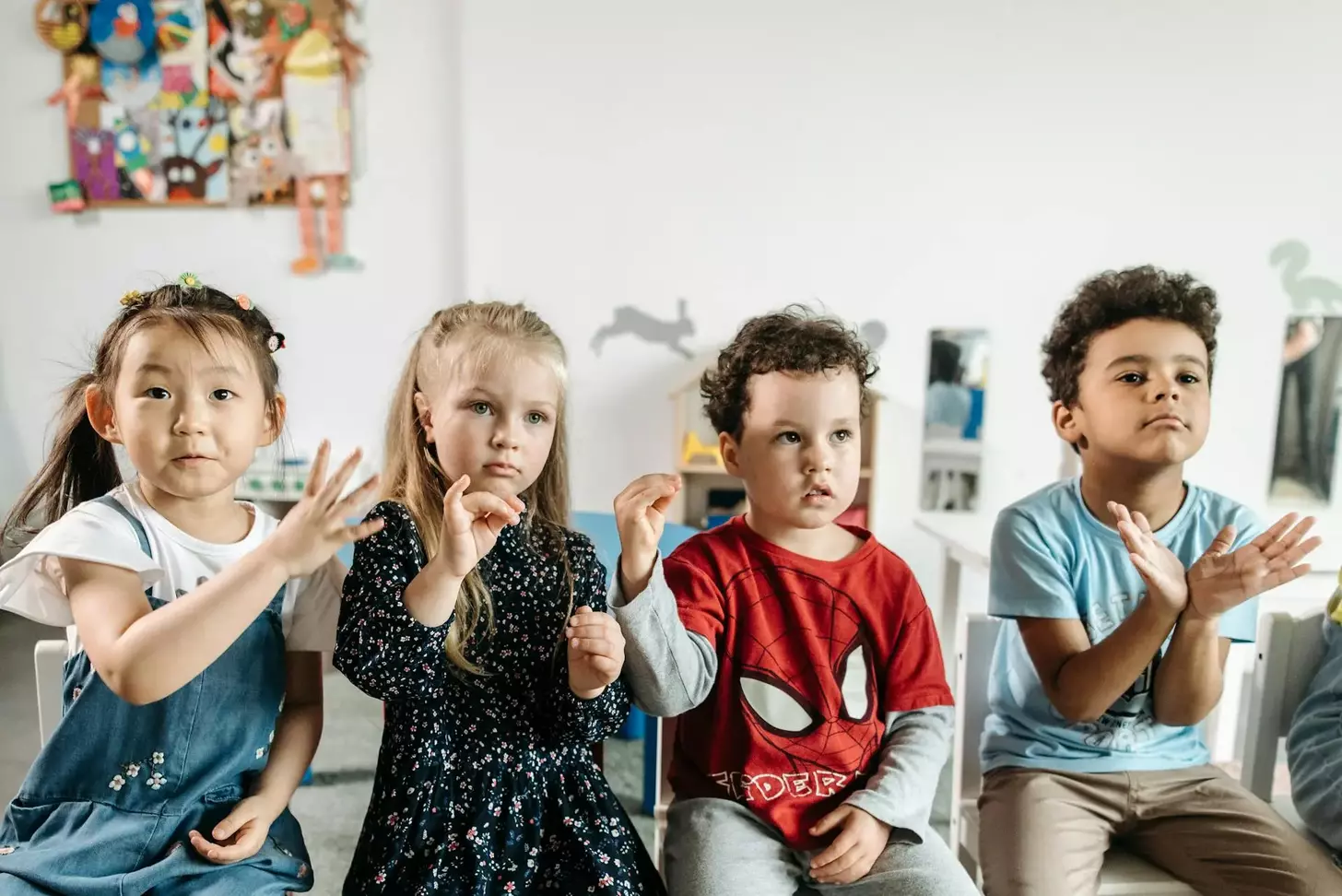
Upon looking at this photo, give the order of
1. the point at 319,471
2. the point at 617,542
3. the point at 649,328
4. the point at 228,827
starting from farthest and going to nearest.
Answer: the point at 649,328 → the point at 617,542 → the point at 228,827 → the point at 319,471

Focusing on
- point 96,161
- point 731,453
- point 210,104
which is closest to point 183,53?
point 210,104

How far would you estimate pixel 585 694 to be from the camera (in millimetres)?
926

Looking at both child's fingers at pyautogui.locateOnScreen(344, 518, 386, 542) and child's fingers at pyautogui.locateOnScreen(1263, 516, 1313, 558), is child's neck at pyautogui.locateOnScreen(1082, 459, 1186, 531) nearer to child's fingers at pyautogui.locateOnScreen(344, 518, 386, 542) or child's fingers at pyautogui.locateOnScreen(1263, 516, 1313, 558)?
child's fingers at pyautogui.locateOnScreen(1263, 516, 1313, 558)

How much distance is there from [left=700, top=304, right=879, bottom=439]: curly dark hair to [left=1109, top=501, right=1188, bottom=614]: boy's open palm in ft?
1.00

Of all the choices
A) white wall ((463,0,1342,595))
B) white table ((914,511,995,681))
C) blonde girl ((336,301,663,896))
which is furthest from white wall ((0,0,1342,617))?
blonde girl ((336,301,663,896))

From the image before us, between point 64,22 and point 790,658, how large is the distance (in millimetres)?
3253

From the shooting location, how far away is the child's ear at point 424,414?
3.19ft

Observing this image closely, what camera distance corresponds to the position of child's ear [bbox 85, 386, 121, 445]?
918mm

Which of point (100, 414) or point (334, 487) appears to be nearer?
point (334, 487)

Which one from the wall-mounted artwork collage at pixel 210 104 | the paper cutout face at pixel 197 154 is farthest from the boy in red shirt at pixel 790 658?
the paper cutout face at pixel 197 154

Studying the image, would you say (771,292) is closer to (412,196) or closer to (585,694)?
(412,196)

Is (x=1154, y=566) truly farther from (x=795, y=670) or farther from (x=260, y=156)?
(x=260, y=156)

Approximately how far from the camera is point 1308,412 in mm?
2887

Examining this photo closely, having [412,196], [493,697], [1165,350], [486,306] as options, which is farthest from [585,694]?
[412,196]
